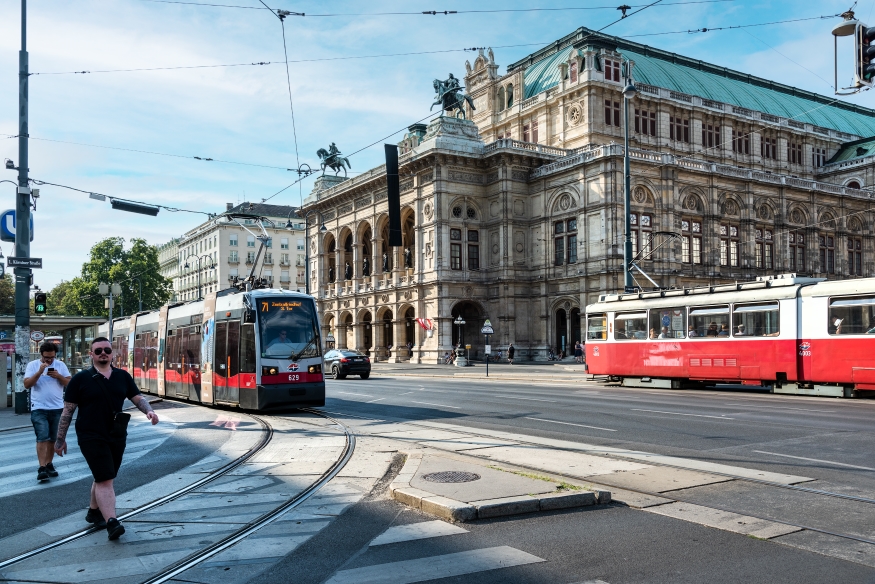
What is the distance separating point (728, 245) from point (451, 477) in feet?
180

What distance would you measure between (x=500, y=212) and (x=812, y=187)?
26168 millimetres

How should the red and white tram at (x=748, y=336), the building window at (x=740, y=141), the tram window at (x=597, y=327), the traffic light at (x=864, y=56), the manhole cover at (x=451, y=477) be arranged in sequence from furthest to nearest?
1. the building window at (x=740, y=141)
2. the tram window at (x=597, y=327)
3. the red and white tram at (x=748, y=336)
4. the traffic light at (x=864, y=56)
5. the manhole cover at (x=451, y=477)

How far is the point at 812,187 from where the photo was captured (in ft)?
208

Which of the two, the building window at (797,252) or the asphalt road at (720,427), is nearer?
the asphalt road at (720,427)

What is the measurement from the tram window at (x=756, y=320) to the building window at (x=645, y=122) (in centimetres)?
4110

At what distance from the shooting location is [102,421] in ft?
23.4

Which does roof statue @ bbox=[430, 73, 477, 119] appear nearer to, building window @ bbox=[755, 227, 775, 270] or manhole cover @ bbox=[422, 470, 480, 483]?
building window @ bbox=[755, 227, 775, 270]

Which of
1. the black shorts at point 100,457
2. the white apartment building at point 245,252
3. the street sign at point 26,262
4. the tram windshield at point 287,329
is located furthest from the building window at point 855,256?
the black shorts at point 100,457

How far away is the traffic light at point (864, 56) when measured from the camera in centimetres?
1423

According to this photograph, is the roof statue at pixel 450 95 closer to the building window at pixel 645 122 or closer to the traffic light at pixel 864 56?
the building window at pixel 645 122

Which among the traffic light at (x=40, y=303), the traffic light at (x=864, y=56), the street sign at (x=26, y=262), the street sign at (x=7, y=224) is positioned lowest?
the traffic light at (x=40, y=303)

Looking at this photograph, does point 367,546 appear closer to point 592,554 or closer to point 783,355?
point 592,554

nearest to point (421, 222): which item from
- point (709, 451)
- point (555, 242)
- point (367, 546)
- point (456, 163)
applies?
point (456, 163)

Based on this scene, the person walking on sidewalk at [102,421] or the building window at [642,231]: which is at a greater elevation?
the building window at [642,231]
